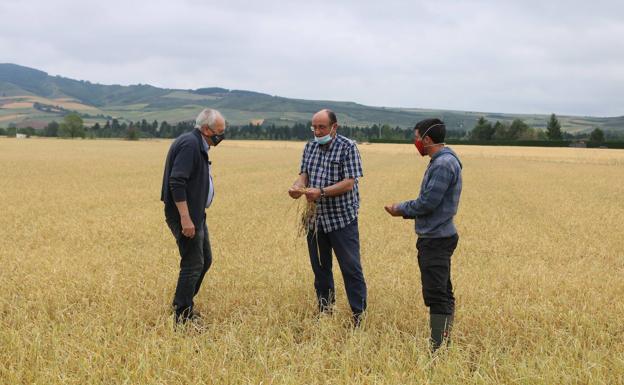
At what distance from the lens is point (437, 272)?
4562mm

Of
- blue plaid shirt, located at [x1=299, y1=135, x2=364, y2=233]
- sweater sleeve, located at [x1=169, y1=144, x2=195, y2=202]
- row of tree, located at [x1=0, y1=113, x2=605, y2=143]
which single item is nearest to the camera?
sweater sleeve, located at [x1=169, y1=144, x2=195, y2=202]

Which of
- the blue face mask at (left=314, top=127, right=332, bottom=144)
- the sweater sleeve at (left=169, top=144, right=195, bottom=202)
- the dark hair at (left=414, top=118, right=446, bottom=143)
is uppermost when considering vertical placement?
the dark hair at (left=414, top=118, right=446, bottom=143)

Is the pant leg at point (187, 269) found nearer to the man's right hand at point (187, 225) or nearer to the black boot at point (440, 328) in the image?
the man's right hand at point (187, 225)

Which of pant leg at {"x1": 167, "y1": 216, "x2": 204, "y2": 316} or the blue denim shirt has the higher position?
the blue denim shirt

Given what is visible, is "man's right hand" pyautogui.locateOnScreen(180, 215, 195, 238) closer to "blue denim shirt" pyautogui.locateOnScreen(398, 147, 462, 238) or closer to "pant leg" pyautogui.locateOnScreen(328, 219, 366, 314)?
"pant leg" pyautogui.locateOnScreen(328, 219, 366, 314)

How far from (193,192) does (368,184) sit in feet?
65.5

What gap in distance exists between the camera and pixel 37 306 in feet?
Answer: 17.9

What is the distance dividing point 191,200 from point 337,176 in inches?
60.8

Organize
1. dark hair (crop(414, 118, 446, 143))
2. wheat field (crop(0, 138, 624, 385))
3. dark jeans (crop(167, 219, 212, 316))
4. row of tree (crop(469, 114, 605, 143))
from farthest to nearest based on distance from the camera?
row of tree (crop(469, 114, 605, 143)) < dark jeans (crop(167, 219, 212, 316)) < dark hair (crop(414, 118, 446, 143)) < wheat field (crop(0, 138, 624, 385))

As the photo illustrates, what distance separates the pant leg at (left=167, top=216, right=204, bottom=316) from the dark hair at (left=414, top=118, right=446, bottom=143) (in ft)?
8.18

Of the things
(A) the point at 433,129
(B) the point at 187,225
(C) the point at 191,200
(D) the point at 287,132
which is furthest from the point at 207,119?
(D) the point at 287,132

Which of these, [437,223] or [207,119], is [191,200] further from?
[437,223]

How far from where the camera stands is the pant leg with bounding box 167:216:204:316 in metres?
5.23

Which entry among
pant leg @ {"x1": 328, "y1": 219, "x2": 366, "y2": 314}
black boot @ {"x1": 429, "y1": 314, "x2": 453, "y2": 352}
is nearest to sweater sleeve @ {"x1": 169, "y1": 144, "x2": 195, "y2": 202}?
pant leg @ {"x1": 328, "y1": 219, "x2": 366, "y2": 314}
